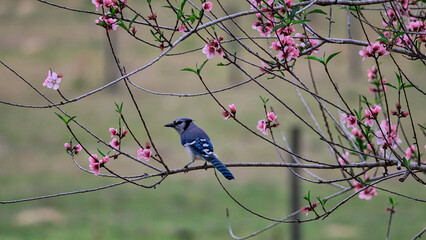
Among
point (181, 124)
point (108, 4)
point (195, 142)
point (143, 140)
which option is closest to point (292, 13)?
point (108, 4)

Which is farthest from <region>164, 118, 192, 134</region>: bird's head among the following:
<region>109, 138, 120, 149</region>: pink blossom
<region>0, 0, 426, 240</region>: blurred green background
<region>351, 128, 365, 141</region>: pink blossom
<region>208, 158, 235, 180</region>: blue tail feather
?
<region>0, 0, 426, 240</region>: blurred green background

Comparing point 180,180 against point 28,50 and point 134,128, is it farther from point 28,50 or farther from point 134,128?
point 28,50

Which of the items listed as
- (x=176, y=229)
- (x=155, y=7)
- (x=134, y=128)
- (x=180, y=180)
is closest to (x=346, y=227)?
(x=176, y=229)

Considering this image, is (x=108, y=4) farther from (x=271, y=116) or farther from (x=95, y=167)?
(x=271, y=116)

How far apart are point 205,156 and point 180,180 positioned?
1143 cm

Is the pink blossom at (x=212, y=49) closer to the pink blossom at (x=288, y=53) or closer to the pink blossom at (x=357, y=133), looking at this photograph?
the pink blossom at (x=288, y=53)

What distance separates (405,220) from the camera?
14.2m

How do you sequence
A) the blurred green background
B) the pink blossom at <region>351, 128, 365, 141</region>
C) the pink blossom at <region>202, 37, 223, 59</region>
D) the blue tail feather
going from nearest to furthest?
the pink blossom at <region>202, 37, 223, 59</region> < the blue tail feather < the pink blossom at <region>351, 128, 365, 141</region> < the blurred green background

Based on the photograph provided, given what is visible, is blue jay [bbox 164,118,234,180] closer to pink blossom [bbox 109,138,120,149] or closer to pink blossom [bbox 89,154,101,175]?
pink blossom [bbox 109,138,120,149]

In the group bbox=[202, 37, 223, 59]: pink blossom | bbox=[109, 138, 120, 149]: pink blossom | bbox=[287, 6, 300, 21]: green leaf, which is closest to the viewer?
bbox=[287, 6, 300, 21]: green leaf

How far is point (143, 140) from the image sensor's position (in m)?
19.0

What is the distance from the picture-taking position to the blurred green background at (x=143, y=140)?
13898 mm

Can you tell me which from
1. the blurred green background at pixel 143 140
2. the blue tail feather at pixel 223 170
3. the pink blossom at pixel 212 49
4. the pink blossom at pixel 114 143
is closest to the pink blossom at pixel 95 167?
the pink blossom at pixel 114 143

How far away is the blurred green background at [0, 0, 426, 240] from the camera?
13.9 metres
